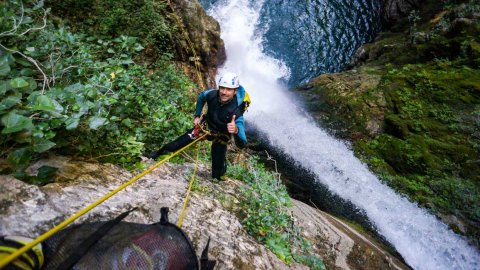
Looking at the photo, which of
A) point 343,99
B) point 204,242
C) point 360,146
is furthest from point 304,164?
point 204,242

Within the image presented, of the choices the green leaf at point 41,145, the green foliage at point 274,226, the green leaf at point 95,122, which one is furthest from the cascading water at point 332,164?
the green leaf at point 41,145

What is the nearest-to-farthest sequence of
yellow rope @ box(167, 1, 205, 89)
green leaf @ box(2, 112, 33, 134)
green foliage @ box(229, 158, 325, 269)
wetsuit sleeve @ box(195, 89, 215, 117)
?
green leaf @ box(2, 112, 33, 134) → green foliage @ box(229, 158, 325, 269) → wetsuit sleeve @ box(195, 89, 215, 117) → yellow rope @ box(167, 1, 205, 89)

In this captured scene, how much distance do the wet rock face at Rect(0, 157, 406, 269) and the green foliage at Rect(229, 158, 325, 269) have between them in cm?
13

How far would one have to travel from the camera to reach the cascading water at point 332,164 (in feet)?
25.4

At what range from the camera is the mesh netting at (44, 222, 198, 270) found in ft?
5.00

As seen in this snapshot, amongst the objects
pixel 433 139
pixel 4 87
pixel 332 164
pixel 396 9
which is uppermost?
pixel 396 9

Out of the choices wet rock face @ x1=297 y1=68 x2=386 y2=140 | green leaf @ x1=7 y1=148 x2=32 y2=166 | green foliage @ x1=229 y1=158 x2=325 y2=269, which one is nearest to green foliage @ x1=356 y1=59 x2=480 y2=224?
wet rock face @ x1=297 y1=68 x2=386 y2=140

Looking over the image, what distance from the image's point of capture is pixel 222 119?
4.54 metres

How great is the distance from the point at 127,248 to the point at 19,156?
60.2 inches

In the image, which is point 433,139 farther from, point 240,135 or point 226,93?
point 226,93

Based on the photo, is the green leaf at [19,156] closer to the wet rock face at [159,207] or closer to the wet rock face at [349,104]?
the wet rock face at [159,207]

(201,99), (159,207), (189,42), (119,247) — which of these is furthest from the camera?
(189,42)

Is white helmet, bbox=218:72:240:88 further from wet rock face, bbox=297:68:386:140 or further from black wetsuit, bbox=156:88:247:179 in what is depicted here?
wet rock face, bbox=297:68:386:140

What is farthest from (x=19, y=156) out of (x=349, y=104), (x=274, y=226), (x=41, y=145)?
(x=349, y=104)
